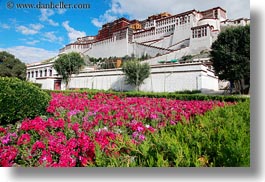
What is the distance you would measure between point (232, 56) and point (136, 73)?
8280 mm

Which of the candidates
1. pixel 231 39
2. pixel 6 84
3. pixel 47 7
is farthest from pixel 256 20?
pixel 231 39

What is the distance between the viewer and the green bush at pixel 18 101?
3.37 metres

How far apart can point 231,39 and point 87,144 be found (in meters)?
9.57

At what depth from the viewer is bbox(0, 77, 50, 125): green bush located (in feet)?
11.1

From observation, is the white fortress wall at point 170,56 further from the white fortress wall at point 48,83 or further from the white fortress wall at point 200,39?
the white fortress wall at point 48,83

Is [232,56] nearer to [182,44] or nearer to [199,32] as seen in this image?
[199,32]

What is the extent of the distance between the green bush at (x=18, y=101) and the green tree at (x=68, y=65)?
17220mm

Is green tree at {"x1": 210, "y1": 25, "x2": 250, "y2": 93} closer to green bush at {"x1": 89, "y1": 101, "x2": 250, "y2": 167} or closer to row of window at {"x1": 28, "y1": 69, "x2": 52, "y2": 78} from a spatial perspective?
green bush at {"x1": 89, "y1": 101, "x2": 250, "y2": 167}

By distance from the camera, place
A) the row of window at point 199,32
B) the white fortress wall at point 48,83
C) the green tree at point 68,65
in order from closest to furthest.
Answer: the green tree at point 68,65 < the white fortress wall at point 48,83 < the row of window at point 199,32

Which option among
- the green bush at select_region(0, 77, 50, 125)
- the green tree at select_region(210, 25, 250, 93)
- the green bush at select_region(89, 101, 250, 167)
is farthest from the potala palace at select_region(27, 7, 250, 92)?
the green bush at select_region(89, 101, 250, 167)

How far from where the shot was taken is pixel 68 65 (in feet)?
68.6

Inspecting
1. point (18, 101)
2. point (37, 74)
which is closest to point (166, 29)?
point (37, 74)

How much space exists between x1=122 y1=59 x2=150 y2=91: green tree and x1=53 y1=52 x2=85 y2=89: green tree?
5.88 meters

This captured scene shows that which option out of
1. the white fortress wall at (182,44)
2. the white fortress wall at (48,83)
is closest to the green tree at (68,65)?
the white fortress wall at (48,83)
